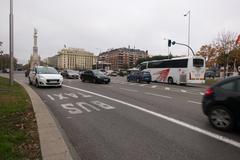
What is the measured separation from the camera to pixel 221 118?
5.96m

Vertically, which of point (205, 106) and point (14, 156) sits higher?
point (205, 106)

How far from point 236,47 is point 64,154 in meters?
39.1

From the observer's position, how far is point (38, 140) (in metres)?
4.75

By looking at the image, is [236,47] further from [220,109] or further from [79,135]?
[79,135]

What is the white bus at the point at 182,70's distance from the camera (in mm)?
26031

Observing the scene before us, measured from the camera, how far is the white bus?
2603cm

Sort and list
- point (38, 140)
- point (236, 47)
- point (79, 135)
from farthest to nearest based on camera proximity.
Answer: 1. point (236, 47)
2. point (79, 135)
3. point (38, 140)

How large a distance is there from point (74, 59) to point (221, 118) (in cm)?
12883

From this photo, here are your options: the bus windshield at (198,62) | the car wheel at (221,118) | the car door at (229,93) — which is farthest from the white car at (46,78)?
the bus windshield at (198,62)

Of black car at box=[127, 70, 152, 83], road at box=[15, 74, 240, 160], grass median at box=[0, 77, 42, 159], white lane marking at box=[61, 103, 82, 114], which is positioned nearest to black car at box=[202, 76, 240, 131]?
road at box=[15, 74, 240, 160]

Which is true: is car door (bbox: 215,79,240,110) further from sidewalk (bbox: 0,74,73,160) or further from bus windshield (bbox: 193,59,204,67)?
bus windshield (bbox: 193,59,204,67)

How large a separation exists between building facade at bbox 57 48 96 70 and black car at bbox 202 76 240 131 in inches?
4684

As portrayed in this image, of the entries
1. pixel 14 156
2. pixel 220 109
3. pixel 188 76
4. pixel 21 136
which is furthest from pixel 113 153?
pixel 188 76

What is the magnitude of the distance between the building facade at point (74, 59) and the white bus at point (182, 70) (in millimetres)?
96197
